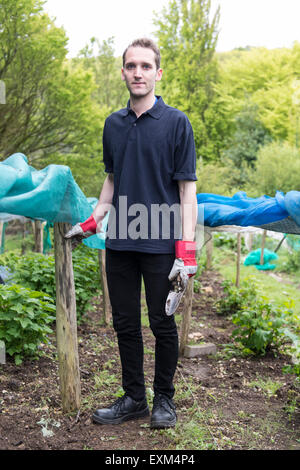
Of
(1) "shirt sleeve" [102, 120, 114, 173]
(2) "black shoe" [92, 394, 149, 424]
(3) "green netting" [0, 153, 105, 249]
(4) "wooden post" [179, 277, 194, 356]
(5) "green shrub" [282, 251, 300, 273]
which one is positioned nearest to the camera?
(3) "green netting" [0, 153, 105, 249]

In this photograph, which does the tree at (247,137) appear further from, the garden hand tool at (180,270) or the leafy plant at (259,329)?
the garden hand tool at (180,270)

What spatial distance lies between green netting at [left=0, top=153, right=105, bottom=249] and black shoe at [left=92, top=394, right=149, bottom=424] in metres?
1.05

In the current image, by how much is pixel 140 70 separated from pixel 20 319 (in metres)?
1.79

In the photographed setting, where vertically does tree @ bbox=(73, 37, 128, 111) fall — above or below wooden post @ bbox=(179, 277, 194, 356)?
above

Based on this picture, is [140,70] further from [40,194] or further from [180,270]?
[180,270]

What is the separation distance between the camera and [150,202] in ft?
7.51

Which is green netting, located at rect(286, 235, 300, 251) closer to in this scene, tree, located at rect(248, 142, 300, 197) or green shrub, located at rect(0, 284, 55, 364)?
tree, located at rect(248, 142, 300, 197)

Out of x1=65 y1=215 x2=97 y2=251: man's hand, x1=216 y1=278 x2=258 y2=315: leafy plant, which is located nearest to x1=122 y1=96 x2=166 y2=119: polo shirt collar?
x1=65 y1=215 x2=97 y2=251: man's hand

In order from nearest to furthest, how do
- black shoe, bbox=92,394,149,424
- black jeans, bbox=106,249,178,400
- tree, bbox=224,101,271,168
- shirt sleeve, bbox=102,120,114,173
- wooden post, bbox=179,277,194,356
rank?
black jeans, bbox=106,249,178,400
shirt sleeve, bbox=102,120,114,173
black shoe, bbox=92,394,149,424
wooden post, bbox=179,277,194,356
tree, bbox=224,101,271,168

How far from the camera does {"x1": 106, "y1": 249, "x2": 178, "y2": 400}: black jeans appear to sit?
2.33m

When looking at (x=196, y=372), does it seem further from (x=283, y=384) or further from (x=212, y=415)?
(x=212, y=415)

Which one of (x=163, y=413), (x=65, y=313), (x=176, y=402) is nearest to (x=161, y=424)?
(x=163, y=413)
